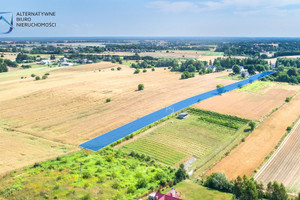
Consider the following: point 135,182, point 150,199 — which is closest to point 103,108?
point 135,182

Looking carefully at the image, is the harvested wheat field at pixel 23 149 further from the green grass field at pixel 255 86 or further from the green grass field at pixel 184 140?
the green grass field at pixel 255 86

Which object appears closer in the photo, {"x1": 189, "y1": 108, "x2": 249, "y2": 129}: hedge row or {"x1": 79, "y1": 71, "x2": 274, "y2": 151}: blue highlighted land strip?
{"x1": 79, "y1": 71, "x2": 274, "y2": 151}: blue highlighted land strip

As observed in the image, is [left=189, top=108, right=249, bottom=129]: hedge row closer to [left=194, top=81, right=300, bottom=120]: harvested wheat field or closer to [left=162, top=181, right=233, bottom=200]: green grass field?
[left=194, top=81, right=300, bottom=120]: harvested wheat field

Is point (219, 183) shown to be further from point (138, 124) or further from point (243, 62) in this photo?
point (243, 62)

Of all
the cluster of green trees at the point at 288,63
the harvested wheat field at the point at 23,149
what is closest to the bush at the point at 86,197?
the harvested wheat field at the point at 23,149

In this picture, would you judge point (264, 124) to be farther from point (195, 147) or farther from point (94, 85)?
point (94, 85)

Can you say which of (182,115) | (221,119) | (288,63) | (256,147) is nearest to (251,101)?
(221,119)

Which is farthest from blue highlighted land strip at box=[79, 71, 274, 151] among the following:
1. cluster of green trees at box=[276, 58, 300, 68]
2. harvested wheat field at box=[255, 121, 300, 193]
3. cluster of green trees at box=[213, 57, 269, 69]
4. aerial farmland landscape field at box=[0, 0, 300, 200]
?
cluster of green trees at box=[276, 58, 300, 68]
